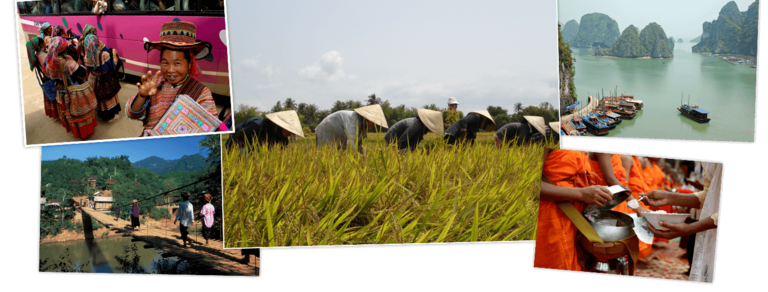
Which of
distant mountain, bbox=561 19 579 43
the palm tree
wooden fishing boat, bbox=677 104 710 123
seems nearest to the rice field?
the palm tree

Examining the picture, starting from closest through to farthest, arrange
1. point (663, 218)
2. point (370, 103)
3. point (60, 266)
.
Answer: point (663, 218)
point (60, 266)
point (370, 103)

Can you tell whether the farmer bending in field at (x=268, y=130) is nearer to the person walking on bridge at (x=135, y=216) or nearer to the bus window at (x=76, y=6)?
the person walking on bridge at (x=135, y=216)

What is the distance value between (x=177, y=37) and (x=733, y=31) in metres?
4.63

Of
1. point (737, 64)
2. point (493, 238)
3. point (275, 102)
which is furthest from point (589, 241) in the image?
point (275, 102)

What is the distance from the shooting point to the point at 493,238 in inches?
133

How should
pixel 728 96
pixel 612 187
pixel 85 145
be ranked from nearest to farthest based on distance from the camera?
pixel 612 187, pixel 85 145, pixel 728 96

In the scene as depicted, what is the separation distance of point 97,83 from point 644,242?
14.4 ft

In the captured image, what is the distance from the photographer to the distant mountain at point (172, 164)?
127 inches

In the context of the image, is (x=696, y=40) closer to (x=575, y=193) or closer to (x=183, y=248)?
(x=575, y=193)

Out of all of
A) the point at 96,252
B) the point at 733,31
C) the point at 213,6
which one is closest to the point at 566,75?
the point at 733,31

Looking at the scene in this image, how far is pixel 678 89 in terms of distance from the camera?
3.64m

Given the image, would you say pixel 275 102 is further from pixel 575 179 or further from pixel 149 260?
pixel 575 179

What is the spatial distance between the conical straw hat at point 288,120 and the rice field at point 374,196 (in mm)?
120

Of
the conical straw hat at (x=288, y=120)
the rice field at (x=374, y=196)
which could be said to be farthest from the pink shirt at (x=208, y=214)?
the conical straw hat at (x=288, y=120)
